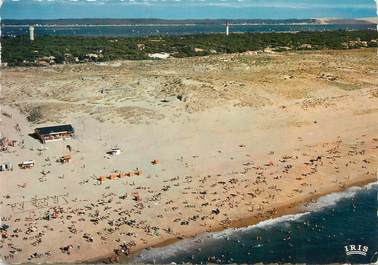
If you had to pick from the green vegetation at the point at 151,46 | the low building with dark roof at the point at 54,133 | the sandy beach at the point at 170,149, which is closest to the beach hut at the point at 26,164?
the sandy beach at the point at 170,149

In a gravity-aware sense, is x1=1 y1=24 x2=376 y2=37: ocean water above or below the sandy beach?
above

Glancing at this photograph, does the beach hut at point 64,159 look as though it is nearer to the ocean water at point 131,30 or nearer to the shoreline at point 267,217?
the shoreline at point 267,217

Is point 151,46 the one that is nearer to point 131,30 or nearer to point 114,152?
point 114,152

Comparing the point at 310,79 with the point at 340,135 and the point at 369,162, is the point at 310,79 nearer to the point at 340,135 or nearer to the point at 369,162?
the point at 340,135

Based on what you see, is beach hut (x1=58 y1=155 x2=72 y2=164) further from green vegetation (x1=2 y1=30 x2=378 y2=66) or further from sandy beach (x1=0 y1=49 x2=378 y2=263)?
green vegetation (x1=2 y1=30 x2=378 y2=66)

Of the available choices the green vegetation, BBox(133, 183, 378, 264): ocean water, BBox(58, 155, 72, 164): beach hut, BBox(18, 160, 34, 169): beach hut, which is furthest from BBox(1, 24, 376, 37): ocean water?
BBox(133, 183, 378, 264): ocean water

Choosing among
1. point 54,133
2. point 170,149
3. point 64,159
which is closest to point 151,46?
point 54,133
